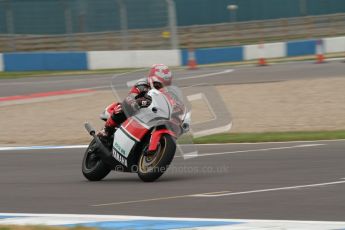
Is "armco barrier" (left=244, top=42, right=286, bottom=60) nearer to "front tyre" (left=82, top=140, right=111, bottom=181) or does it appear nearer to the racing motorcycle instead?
"front tyre" (left=82, top=140, right=111, bottom=181)

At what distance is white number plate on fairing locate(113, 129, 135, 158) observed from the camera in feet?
32.9

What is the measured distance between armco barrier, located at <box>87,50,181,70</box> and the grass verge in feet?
53.3

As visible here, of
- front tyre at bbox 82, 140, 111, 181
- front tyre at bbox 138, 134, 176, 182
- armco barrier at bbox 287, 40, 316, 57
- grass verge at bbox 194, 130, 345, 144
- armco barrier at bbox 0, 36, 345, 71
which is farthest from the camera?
armco barrier at bbox 287, 40, 316, 57

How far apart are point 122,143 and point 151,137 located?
0.54 meters

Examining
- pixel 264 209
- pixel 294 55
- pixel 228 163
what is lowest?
pixel 294 55

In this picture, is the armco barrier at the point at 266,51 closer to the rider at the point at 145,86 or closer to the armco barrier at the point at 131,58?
the armco barrier at the point at 131,58

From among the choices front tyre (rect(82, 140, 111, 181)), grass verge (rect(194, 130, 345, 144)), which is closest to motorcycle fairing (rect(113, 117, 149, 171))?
front tyre (rect(82, 140, 111, 181))

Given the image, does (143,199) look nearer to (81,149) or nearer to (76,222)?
(76,222)

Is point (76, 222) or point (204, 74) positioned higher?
point (76, 222)

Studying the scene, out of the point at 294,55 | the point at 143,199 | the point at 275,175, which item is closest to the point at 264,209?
the point at 143,199

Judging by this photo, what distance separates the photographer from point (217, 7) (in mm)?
34906

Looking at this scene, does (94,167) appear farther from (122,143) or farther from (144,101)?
(144,101)

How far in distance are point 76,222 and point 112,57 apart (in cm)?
2486

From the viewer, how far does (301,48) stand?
34594 millimetres
